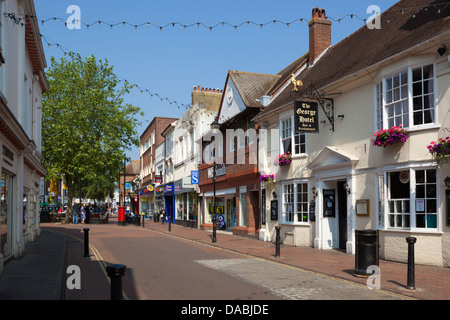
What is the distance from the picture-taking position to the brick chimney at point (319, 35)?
2083cm

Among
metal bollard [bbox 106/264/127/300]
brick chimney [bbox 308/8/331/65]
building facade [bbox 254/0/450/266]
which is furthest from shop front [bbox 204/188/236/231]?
metal bollard [bbox 106/264/127/300]

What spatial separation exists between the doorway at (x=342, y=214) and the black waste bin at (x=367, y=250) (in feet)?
20.5

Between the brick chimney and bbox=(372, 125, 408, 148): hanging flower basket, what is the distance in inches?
357

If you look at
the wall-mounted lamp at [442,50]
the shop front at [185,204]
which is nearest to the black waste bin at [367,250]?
the wall-mounted lamp at [442,50]

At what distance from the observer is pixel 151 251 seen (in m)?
15.9

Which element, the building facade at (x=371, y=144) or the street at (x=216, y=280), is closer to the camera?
the street at (x=216, y=280)

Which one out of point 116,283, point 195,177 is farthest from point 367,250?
point 195,177

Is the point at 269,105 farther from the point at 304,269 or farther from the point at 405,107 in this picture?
the point at 304,269

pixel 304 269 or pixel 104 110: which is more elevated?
pixel 104 110

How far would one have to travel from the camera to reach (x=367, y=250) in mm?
9828

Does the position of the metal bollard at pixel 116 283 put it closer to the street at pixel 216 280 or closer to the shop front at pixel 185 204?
the street at pixel 216 280
